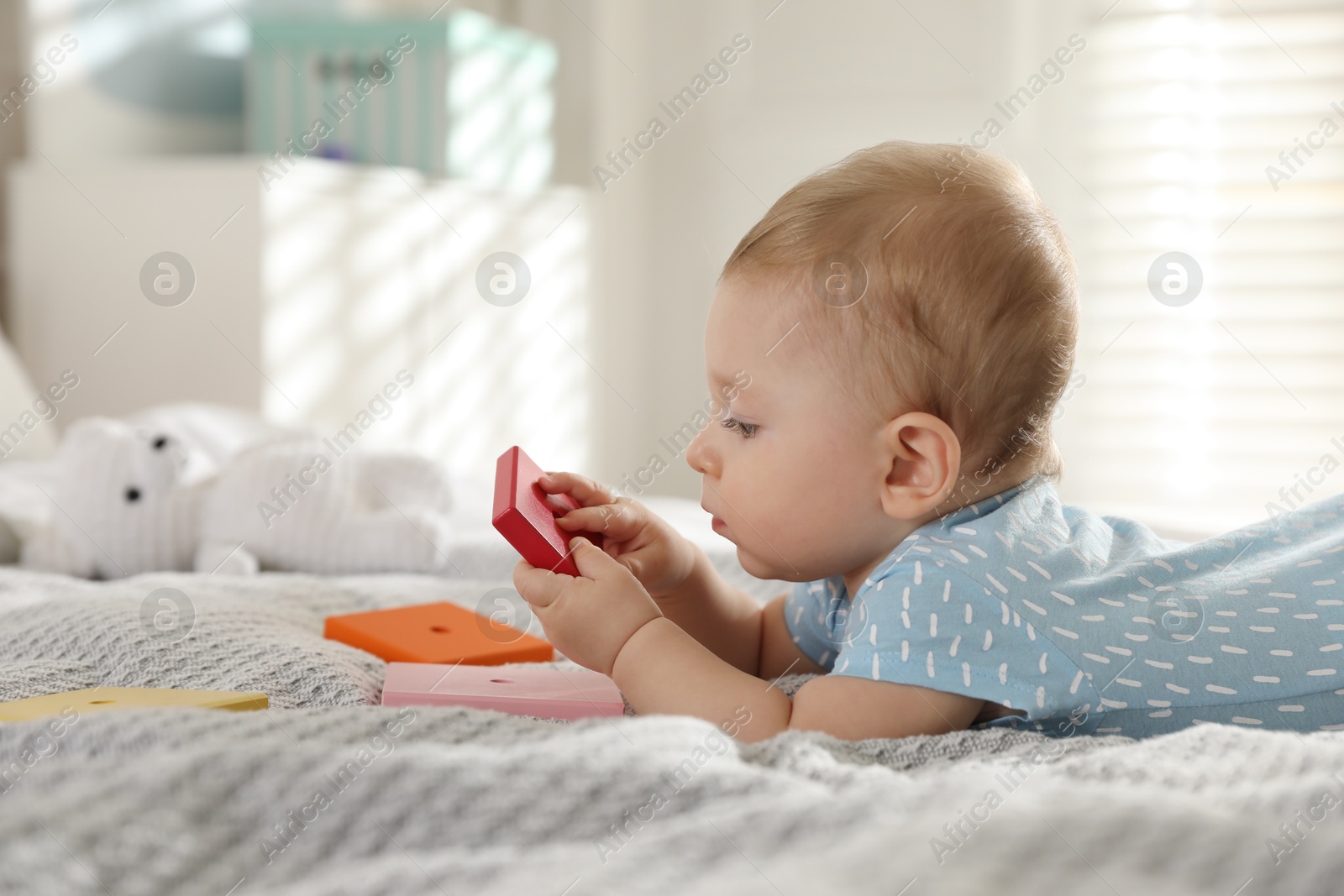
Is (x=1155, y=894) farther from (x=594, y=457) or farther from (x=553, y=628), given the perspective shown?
(x=594, y=457)

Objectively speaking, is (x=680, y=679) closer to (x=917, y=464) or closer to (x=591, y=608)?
(x=591, y=608)

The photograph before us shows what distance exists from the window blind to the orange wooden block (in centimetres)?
174

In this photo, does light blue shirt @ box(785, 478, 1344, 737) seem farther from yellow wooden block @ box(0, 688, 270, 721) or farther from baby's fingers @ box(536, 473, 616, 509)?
yellow wooden block @ box(0, 688, 270, 721)

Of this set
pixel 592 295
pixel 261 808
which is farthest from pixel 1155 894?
pixel 592 295

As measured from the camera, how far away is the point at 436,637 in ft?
2.73

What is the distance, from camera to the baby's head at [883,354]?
694 millimetres

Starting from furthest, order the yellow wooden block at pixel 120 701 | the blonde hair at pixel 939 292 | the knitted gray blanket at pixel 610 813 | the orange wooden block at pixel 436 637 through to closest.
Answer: the orange wooden block at pixel 436 637 < the blonde hair at pixel 939 292 < the yellow wooden block at pixel 120 701 < the knitted gray blanket at pixel 610 813

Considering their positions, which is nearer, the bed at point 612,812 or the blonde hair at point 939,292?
the bed at point 612,812

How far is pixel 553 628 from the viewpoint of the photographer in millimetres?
700

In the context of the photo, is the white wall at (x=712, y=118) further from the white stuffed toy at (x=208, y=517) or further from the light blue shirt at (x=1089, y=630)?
the light blue shirt at (x=1089, y=630)

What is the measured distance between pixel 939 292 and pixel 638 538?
28 centimetres

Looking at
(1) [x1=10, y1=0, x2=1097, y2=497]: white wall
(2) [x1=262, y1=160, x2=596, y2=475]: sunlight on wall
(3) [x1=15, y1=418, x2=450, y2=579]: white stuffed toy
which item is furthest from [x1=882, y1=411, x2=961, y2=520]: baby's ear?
(1) [x1=10, y1=0, x2=1097, y2=497]: white wall

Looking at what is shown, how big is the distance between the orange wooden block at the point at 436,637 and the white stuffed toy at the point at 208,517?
284 millimetres

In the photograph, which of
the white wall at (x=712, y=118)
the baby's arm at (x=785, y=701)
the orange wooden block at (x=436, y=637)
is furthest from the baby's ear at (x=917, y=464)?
the white wall at (x=712, y=118)
